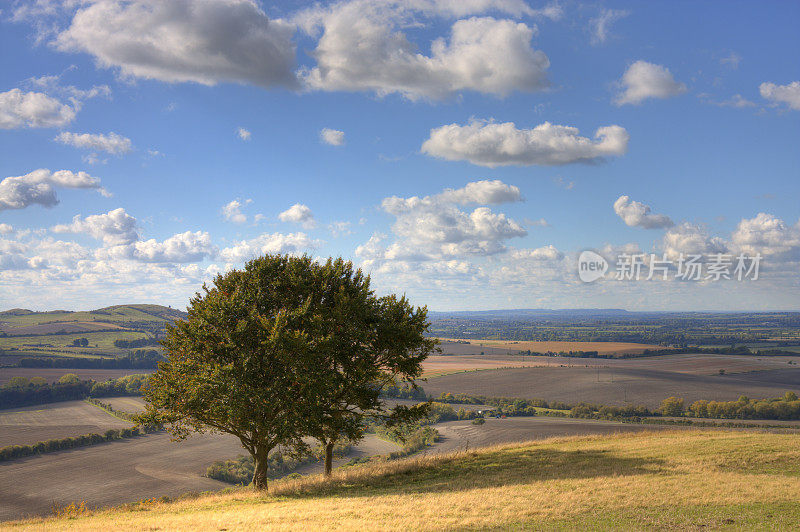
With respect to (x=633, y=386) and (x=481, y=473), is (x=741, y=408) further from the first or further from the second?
(x=481, y=473)

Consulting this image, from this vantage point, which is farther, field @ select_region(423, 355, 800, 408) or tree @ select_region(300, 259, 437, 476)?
field @ select_region(423, 355, 800, 408)

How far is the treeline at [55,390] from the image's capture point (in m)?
177

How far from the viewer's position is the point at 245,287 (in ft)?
124

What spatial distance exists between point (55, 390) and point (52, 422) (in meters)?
45.5

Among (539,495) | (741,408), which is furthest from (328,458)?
(741,408)

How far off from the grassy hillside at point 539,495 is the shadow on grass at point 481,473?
76mm

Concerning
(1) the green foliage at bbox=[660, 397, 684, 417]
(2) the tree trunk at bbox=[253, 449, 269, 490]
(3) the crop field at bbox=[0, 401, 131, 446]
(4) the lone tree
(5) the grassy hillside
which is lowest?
(3) the crop field at bbox=[0, 401, 131, 446]

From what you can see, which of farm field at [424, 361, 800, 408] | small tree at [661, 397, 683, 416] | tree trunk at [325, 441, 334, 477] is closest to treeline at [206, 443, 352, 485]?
tree trunk at [325, 441, 334, 477]

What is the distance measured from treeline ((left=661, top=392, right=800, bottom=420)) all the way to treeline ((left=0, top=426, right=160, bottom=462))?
469 ft

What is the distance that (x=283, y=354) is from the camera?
113ft

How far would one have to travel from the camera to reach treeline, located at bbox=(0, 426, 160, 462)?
4547 inches

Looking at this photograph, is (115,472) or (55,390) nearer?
(115,472)

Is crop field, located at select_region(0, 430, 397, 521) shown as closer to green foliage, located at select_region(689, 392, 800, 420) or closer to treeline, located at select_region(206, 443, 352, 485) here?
treeline, located at select_region(206, 443, 352, 485)

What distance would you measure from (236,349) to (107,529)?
43.6ft
